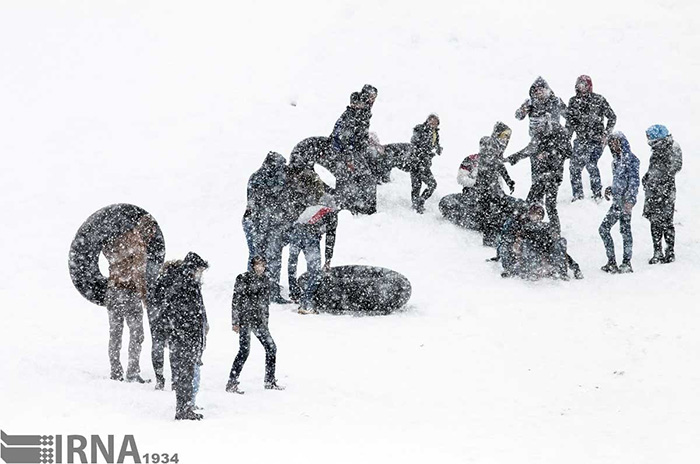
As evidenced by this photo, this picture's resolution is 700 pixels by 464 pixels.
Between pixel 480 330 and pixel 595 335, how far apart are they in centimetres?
154

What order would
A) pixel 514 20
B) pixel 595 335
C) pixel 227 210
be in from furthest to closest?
pixel 514 20 → pixel 227 210 → pixel 595 335

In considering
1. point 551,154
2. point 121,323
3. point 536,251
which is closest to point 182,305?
point 121,323

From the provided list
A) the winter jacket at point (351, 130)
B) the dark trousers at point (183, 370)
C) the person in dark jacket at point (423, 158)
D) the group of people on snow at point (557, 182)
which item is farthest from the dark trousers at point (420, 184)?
the dark trousers at point (183, 370)

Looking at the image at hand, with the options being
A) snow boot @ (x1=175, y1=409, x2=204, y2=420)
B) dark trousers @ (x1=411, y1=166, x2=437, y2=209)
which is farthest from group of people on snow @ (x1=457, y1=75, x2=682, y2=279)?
snow boot @ (x1=175, y1=409, x2=204, y2=420)

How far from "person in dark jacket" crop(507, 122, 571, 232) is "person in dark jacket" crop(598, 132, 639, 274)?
42.2 inches

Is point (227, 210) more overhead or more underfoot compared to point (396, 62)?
more underfoot

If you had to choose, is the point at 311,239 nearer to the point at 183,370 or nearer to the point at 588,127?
the point at 183,370

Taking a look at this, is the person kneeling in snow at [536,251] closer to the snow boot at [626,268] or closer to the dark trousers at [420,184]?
the snow boot at [626,268]

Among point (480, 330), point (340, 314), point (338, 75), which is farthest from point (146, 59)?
point (480, 330)

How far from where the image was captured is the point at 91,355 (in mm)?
12500

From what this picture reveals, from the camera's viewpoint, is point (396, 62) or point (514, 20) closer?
point (396, 62)

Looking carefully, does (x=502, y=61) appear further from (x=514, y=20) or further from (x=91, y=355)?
(x=91, y=355)
